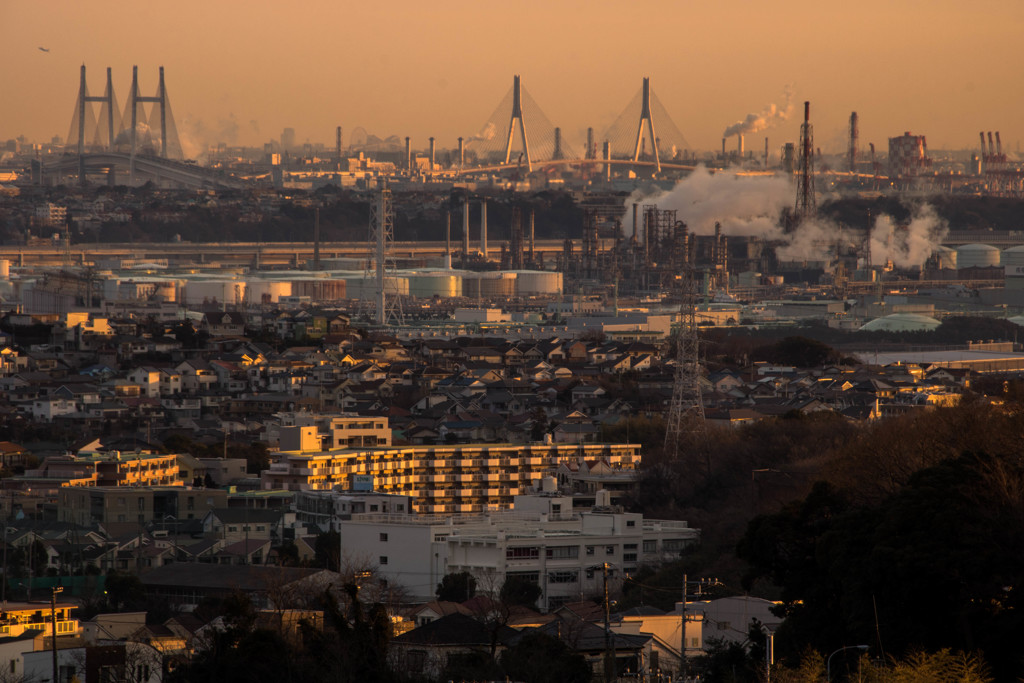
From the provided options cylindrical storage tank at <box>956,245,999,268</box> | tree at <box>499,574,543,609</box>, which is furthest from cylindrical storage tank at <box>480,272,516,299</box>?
tree at <box>499,574,543,609</box>

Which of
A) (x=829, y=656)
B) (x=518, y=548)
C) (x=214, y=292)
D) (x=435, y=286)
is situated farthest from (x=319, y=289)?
(x=829, y=656)

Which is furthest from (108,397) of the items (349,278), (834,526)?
(349,278)

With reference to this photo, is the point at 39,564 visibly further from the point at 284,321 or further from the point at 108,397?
the point at 284,321

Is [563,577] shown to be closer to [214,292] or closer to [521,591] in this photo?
[521,591]

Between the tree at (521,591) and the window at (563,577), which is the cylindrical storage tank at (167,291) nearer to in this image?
the window at (563,577)

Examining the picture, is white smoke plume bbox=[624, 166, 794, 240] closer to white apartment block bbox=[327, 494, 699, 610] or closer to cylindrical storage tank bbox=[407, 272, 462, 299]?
cylindrical storage tank bbox=[407, 272, 462, 299]
